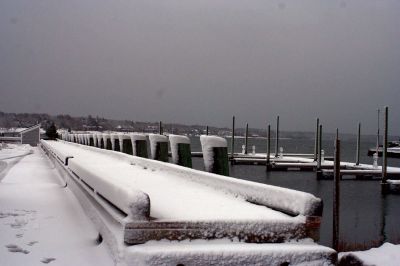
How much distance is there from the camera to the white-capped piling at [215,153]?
379 inches

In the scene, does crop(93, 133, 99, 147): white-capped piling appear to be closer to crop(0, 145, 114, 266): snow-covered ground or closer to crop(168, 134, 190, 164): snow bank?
crop(168, 134, 190, 164): snow bank

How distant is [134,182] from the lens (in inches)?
361

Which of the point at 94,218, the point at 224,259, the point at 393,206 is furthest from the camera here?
the point at 393,206

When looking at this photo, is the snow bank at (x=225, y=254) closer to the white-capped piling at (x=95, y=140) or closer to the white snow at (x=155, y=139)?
the white snow at (x=155, y=139)

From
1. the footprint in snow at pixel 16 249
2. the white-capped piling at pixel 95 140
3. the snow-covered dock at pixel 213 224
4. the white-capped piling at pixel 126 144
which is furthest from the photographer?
the white-capped piling at pixel 95 140

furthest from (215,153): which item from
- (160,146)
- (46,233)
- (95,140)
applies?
(95,140)

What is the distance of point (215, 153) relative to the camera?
32.0 ft

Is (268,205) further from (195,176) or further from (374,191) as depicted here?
(374,191)

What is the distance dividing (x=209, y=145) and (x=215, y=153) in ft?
0.71

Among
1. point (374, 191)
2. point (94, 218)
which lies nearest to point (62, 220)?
point (94, 218)

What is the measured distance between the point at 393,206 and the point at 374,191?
8.14 metres

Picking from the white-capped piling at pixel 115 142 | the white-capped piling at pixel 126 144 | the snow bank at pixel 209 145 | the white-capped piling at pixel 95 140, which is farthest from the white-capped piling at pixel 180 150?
the white-capped piling at pixel 95 140

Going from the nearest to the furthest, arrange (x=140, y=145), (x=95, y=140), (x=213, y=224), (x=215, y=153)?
1. (x=213, y=224)
2. (x=215, y=153)
3. (x=140, y=145)
4. (x=95, y=140)

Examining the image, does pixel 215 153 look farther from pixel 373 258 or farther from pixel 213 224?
pixel 213 224
